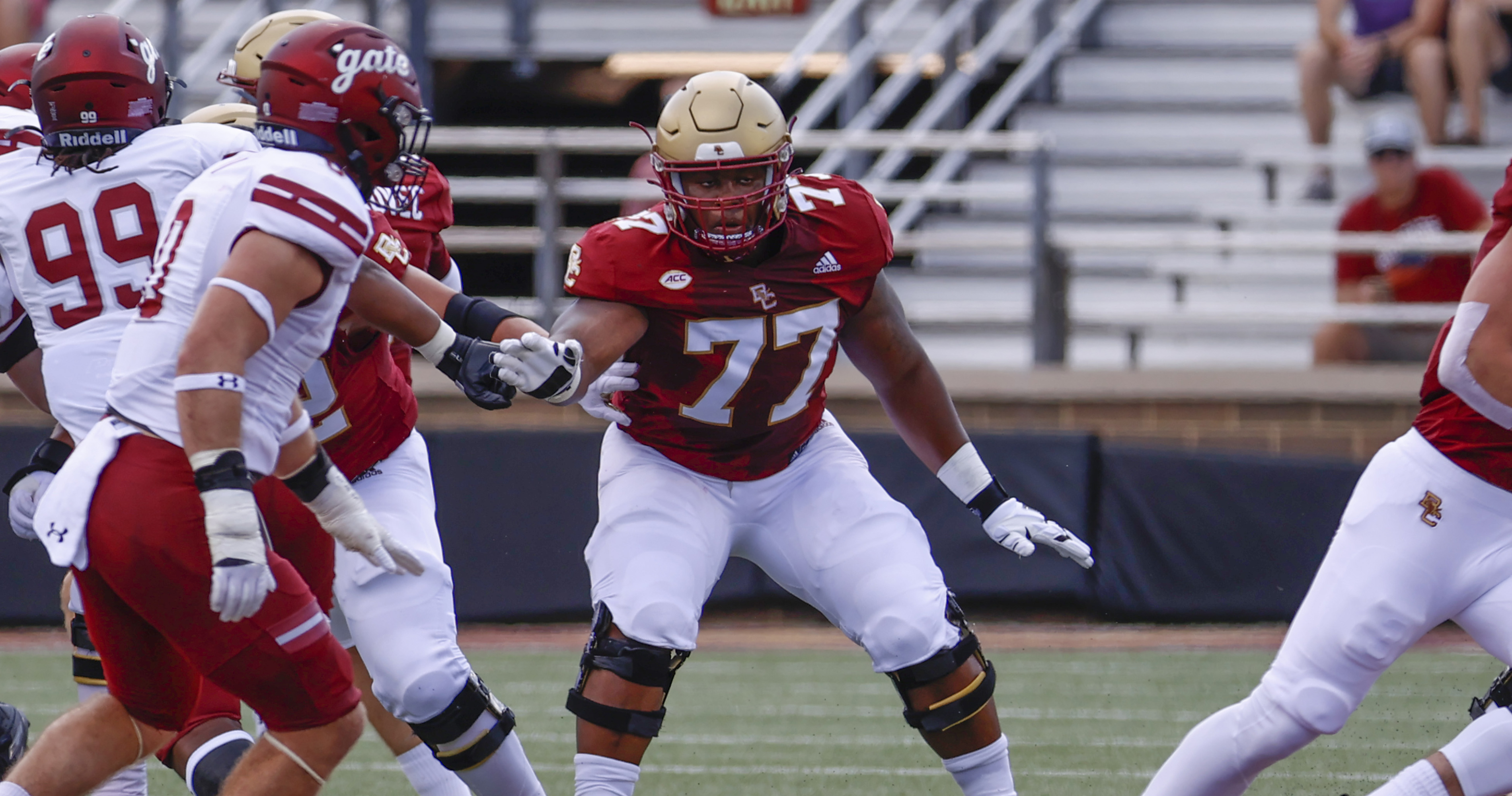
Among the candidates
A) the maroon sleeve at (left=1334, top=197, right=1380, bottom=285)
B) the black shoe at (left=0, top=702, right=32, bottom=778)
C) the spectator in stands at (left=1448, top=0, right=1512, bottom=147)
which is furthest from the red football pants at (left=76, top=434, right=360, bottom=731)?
the spectator in stands at (left=1448, top=0, right=1512, bottom=147)

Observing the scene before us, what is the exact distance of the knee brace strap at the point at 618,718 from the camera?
364 centimetres

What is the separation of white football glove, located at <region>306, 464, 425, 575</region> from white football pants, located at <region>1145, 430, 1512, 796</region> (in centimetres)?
164

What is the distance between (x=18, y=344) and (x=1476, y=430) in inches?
125

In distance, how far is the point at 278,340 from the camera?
314 centimetres

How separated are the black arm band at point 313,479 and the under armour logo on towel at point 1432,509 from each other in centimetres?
209

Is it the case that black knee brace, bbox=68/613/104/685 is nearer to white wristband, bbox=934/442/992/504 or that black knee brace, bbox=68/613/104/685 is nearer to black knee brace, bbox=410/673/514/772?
black knee brace, bbox=410/673/514/772

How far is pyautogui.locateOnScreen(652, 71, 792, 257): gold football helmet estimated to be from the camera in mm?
3830

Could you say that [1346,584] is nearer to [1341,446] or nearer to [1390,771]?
[1390,771]

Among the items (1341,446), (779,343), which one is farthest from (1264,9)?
(779,343)

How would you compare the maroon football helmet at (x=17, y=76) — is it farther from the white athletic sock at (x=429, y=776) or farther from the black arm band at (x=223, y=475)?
the white athletic sock at (x=429, y=776)

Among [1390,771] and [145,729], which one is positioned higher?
[145,729]

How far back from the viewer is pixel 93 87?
3633mm

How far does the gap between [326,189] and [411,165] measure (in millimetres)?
425

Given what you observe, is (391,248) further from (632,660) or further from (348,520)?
(632,660)
